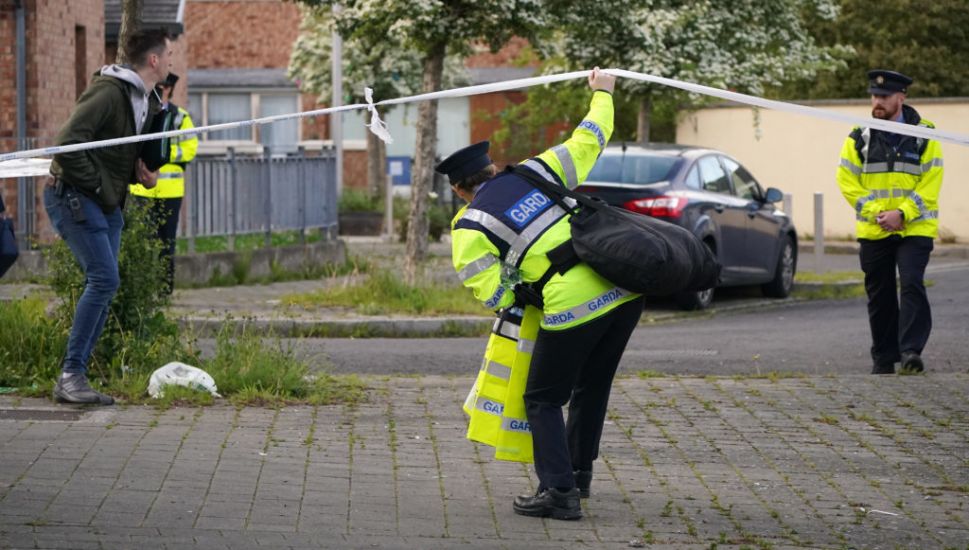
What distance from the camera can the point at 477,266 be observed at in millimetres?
6000

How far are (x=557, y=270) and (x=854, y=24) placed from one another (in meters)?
26.6

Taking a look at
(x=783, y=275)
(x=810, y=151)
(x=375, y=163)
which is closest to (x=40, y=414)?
(x=783, y=275)

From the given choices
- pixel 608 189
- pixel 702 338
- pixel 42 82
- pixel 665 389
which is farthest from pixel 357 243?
pixel 665 389

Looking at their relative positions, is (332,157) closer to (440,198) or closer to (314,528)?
(440,198)

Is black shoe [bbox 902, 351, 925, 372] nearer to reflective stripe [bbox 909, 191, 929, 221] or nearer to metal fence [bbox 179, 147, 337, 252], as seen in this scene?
reflective stripe [bbox 909, 191, 929, 221]

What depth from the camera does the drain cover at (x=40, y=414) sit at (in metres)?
7.87

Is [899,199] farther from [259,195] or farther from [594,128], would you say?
[259,195]

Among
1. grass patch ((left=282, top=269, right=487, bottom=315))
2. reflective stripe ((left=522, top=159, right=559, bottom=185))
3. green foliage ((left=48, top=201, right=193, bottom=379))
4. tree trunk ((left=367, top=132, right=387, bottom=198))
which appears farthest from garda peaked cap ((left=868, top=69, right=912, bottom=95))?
tree trunk ((left=367, top=132, right=387, bottom=198))

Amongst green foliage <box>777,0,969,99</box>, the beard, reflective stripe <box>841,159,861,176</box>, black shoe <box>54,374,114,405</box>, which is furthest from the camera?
green foliage <box>777,0,969,99</box>

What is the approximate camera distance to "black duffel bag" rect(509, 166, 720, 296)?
19.6 ft

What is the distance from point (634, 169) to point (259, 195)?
4838 mm

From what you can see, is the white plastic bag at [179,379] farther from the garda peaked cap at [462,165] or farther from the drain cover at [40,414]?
the garda peaked cap at [462,165]

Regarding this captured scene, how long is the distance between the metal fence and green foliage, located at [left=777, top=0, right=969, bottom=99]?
1443 centimetres

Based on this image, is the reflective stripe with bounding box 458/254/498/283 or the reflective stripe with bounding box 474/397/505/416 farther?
the reflective stripe with bounding box 474/397/505/416
